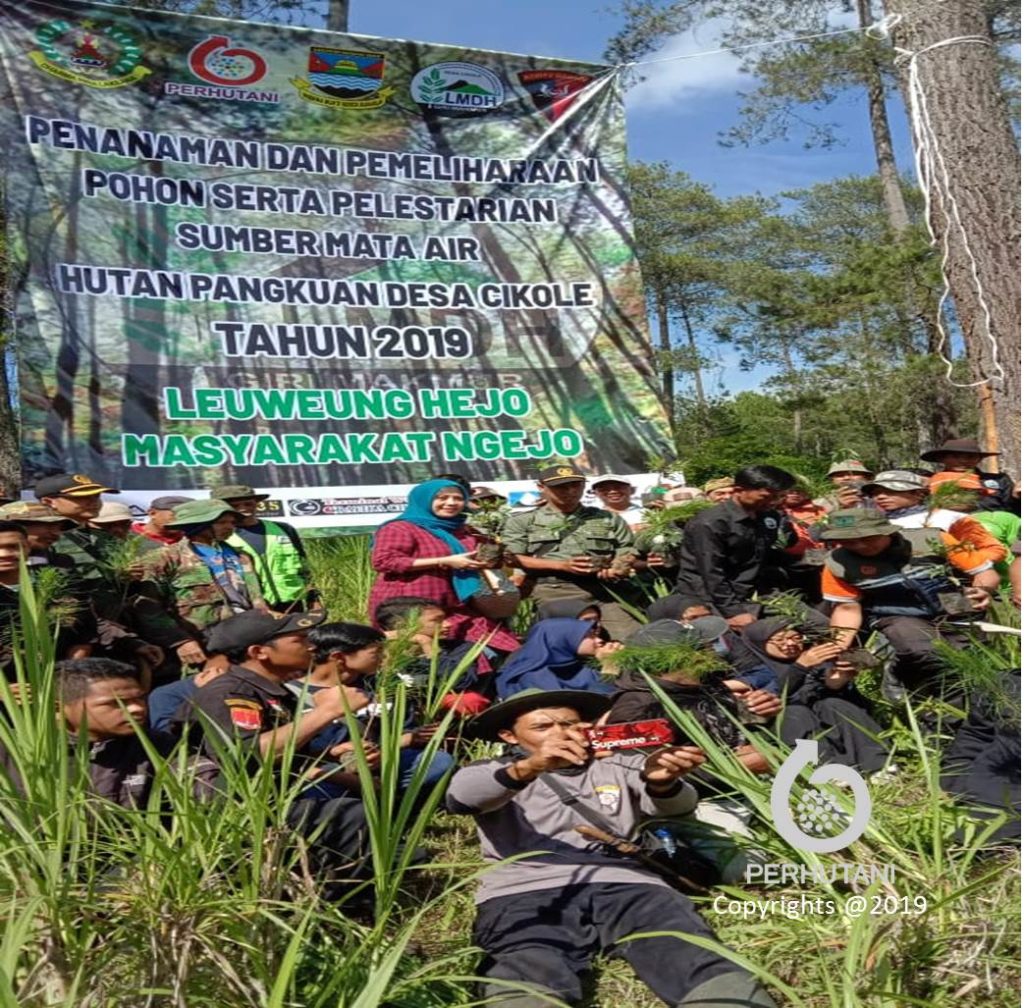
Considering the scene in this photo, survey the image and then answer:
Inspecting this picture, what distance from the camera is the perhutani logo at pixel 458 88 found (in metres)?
6.39

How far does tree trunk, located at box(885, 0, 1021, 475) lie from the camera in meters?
4.98

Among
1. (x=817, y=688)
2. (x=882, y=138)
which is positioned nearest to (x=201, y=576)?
(x=817, y=688)

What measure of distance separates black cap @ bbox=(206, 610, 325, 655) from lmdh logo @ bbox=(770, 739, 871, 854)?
1.39 metres

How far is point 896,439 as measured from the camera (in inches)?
823

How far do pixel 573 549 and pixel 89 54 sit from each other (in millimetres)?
3769

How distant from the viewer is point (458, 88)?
6.45 m

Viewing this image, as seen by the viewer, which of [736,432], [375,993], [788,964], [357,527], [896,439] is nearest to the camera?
[375,993]

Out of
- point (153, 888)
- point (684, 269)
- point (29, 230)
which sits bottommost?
point (153, 888)

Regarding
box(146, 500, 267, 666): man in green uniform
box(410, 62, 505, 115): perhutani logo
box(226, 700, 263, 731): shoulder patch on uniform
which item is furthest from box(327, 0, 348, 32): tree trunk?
box(226, 700, 263, 731): shoulder patch on uniform

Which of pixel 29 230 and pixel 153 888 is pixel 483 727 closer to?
pixel 153 888

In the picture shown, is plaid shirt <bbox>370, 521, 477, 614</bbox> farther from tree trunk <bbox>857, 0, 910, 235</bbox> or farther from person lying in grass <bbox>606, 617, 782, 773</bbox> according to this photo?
tree trunk <bbox>857, 0, 910, 235</bbox>

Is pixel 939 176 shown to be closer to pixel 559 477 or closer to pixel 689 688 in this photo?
pixel 559 477

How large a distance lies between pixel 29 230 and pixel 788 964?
16.6 ft

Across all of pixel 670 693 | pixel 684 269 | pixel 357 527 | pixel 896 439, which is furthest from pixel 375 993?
pixel 684 269
